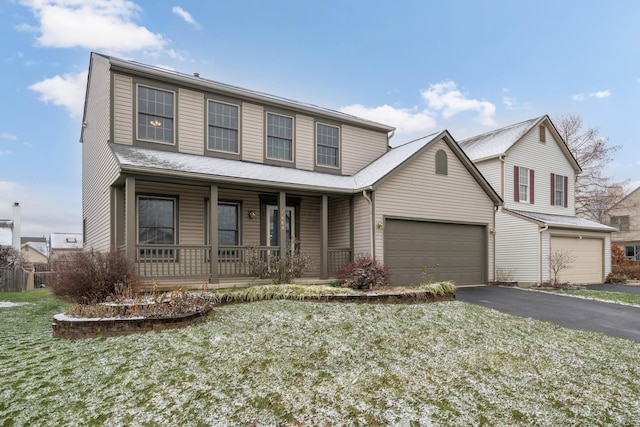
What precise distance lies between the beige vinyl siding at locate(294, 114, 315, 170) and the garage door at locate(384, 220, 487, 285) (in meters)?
3.54

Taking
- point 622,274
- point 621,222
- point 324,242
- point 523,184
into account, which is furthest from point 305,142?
point 621,222

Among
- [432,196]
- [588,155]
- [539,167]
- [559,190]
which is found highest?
[588,155]

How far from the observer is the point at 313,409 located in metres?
3.98

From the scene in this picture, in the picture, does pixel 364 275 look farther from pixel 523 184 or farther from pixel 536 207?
pixel 536 207

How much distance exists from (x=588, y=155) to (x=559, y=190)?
10097mm

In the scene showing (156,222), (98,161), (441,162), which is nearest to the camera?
(156,222)

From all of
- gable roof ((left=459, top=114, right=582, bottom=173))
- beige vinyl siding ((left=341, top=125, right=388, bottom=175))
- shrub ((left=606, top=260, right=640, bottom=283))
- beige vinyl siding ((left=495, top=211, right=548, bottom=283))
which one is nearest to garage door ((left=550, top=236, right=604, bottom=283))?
shrub ((left=606, top=260, right=640, bottom=283))

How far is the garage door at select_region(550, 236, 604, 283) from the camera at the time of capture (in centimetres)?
1680

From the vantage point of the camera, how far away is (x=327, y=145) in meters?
14.4

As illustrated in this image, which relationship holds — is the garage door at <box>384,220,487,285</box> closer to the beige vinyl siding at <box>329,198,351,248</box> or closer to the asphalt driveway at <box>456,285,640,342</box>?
the asphalt driveway at <box>456,285,640,342</box>

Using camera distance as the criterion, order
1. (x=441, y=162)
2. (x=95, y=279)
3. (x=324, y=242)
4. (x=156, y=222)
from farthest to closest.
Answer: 1. (x=441, y=162)
2. (x=324, y=242)
3. (x=156, y=222)
4. (x=95, y=279)

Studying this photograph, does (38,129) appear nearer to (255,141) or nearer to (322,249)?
(255,141)

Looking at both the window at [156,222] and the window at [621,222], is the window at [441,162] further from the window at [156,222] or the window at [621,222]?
the window at [621,222]

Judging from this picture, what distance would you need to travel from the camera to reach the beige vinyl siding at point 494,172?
17.4m
